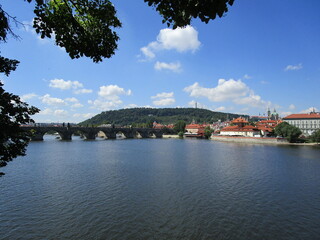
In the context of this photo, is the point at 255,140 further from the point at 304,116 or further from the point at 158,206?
the point at 158,206

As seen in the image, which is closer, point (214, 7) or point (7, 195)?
point (214, 7)

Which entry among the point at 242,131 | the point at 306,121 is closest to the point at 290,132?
the point at 242,131

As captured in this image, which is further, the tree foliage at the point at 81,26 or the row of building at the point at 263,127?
the row of building at the point at 263,127

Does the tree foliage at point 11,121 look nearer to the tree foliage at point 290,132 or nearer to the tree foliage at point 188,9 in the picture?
the tree foliage at point 188,9

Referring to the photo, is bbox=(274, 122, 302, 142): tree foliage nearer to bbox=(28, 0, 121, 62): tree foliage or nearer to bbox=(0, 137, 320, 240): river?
bbox=(0, 137, 320, 240): river

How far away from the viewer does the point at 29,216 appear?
14.9 metres

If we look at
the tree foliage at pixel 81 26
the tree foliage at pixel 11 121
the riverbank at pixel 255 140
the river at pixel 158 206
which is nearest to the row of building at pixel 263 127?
the riverbank at pixel 255 140

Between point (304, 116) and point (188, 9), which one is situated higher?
point (304, 116)

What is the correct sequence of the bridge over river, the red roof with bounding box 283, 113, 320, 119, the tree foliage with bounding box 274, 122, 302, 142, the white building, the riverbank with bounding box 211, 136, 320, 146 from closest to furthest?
the tree foliage with bounding box 274, 122, 302, 142 < the riverbank with bounding box 211, 136, 320, 146 < the bridge over river < the white building < the red roof with bounding box 283, 113, 320, 119

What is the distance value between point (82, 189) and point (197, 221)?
37.2 feet

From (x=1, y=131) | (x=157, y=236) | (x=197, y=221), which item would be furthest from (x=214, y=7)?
(x=197, y=221)

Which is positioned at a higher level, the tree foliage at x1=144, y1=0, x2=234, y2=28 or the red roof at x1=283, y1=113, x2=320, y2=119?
the red roof at x1=283, y1=113, x2=320, y2=119

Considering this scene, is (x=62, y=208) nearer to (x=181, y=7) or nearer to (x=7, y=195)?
(x=7, y=195)

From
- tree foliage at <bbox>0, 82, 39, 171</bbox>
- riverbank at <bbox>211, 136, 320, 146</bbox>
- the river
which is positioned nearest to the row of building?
riverbank at <bbox>211, 136, 320, 146</bbox>
